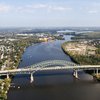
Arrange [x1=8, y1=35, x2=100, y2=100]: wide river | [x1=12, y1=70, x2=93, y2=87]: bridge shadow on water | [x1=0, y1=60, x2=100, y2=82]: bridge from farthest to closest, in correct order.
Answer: [x1=0, y1=60, x2=100, y2=82]: bridge
[x1=12, y1=70, x2=93, y2=87]: bridge shadow on water
[x1=8, y1=35, x2=100, y2=100]: wide river

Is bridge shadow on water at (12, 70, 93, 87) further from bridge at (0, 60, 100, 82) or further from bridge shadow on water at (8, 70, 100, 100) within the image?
bridge at (0, 60, 100, 82)

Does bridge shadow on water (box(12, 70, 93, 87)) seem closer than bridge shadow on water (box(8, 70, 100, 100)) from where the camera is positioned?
No

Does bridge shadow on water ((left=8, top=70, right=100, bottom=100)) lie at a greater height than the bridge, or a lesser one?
Answer: lesser

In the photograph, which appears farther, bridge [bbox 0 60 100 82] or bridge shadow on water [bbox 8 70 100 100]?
bridge [bbox 0 60 100 82]

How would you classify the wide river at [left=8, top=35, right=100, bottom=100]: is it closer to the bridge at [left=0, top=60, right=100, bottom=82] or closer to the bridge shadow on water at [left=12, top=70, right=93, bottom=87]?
the bridge shadow on water at [left=12, top=70, right=93, bottom=87]

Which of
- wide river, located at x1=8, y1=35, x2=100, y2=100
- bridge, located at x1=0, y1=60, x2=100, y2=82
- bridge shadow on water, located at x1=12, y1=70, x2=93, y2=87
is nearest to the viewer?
wide river, located at x1=8, y1=35, x2=100, y2=100

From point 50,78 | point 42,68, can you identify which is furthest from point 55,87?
point 42,68

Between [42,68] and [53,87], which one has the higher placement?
[42,68]

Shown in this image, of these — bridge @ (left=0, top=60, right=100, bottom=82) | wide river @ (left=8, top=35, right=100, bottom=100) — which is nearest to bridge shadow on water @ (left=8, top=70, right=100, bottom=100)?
wide river @ (left=8, top=35, right=100, bottom=100)

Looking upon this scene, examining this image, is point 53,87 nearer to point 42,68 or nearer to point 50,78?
point 50,78

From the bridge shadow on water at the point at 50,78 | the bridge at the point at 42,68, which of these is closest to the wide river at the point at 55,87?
the bridge shadow on water at the point at 50,78

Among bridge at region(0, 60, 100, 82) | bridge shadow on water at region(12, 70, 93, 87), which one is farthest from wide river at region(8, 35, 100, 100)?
bridge at region(0, 60, 100, 82)

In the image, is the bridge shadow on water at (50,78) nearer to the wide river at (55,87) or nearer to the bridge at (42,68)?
the wide river at (55,87)
